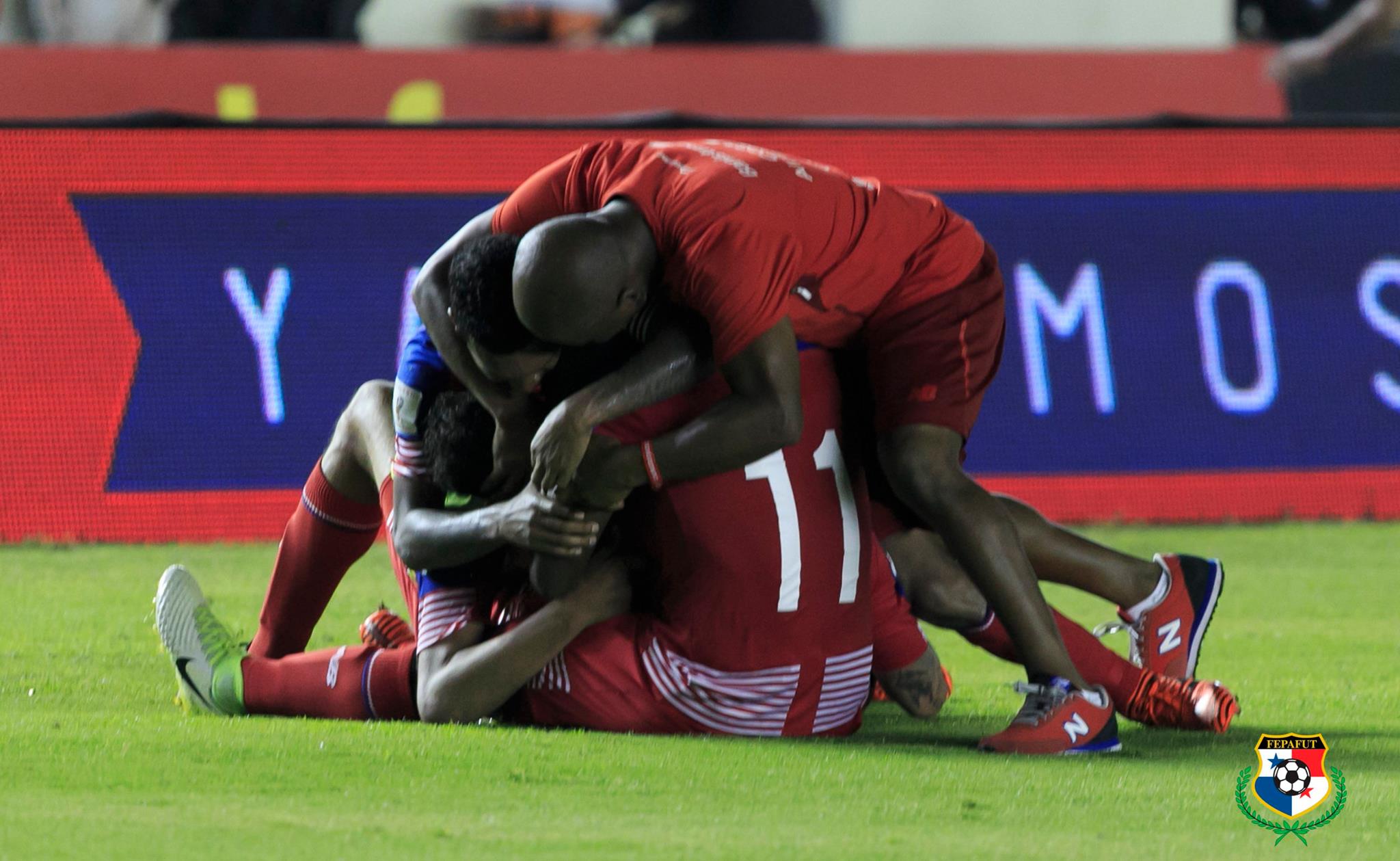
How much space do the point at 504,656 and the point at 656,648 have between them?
0.31 m

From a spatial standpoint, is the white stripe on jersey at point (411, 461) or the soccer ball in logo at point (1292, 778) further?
the white stripe on jersey at point (411, 461)

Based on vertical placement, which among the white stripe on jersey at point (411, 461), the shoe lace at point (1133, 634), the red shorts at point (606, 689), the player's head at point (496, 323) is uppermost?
the player's head at point (496, 323)

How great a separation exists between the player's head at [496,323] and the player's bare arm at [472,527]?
245 millimetres

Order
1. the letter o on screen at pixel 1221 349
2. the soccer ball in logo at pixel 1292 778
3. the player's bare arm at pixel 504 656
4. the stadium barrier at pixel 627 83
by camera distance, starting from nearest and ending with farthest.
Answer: the soccer ball in logo at pixel 1292 778, the player's bare arm at pixel 504 656, the letter o on screen at pixel 1221 349, the stadium barrier at pixel 627 83

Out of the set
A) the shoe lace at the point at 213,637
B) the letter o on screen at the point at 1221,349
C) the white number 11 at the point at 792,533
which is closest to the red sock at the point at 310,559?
the shoe lace at the point at 213,637

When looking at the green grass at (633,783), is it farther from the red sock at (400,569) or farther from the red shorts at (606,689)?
the red sock at (400,569)

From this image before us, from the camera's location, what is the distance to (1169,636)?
15.0 ft

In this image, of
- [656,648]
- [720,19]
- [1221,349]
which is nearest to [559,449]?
[656,648]

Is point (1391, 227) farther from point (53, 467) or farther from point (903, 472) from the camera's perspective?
point (53, 467)

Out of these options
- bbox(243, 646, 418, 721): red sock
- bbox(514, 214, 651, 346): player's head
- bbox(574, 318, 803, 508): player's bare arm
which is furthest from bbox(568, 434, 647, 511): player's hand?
bbox(243, 646, 418, 721): red sock

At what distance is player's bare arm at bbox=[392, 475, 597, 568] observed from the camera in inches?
147

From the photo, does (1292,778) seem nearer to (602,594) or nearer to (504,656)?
(602,594)

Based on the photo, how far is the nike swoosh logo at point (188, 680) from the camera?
413 cm

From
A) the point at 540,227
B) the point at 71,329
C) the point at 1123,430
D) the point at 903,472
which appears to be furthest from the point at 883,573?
the point at 71,329
